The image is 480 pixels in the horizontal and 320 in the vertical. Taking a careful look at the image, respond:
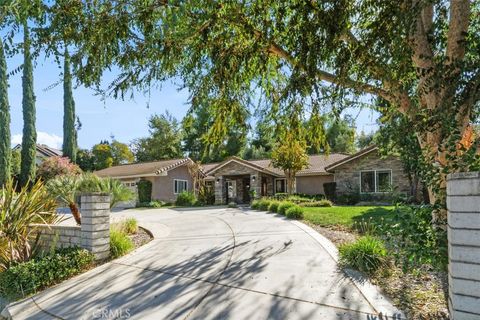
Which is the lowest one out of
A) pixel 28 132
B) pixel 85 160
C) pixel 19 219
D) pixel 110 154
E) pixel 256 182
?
pixel 19 219

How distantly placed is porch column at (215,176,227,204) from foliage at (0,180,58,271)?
19.0 m

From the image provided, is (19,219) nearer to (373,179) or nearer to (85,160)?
(373,179)

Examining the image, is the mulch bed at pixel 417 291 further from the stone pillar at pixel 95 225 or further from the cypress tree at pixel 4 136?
the cypress tree at pixel 4 136

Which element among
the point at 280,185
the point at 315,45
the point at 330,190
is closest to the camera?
the point at 315,45

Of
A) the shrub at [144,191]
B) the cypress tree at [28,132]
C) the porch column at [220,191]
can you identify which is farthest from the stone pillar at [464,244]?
the cypress tree at [28,132]

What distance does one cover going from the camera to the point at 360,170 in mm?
23188

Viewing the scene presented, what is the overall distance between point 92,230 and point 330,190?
62.5ft

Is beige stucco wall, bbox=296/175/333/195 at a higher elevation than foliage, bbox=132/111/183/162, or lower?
lower

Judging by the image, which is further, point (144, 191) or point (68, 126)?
point (68, 126)

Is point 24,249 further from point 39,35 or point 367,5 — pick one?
point 367,5

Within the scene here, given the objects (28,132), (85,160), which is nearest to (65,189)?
(28,132)

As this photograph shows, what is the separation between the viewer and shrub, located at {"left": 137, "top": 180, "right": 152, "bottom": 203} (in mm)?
28047

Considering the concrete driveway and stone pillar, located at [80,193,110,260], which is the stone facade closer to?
the concrete driveway

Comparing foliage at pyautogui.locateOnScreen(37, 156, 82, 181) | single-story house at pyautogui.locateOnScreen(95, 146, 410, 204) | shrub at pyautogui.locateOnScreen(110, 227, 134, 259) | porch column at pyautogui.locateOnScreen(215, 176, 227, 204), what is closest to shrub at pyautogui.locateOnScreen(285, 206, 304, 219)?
shrub at pyautogui.locateOnScreen(110, 227, 134, 259)
